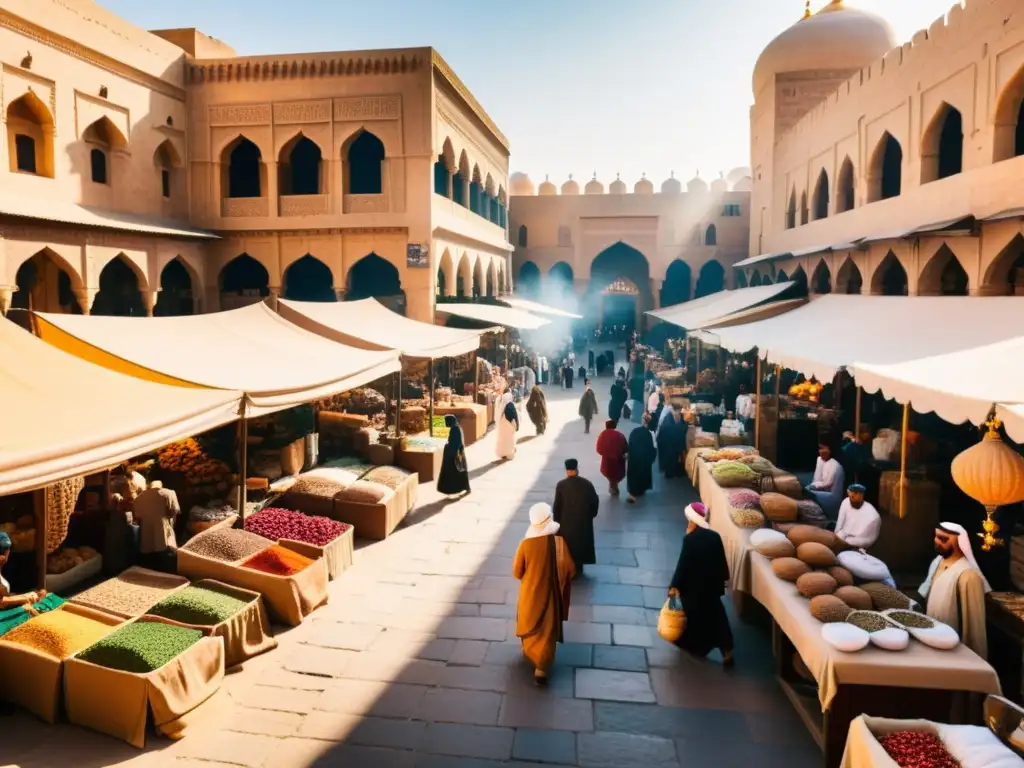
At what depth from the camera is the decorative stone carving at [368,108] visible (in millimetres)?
17688

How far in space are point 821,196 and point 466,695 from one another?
57.8 feet

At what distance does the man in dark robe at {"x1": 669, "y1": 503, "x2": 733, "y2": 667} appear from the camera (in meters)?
5.34

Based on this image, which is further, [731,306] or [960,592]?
[731,306]

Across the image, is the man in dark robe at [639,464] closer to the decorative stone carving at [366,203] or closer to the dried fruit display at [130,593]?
the dried fruit display at [130,593]

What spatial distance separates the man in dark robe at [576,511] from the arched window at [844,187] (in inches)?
515

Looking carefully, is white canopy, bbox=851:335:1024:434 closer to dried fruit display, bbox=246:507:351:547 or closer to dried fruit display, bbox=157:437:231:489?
dried fruit display, bbox=246:507:351:547

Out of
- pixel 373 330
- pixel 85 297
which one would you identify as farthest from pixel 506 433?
pixel 85 297

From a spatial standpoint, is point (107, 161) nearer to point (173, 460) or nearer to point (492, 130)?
point (173, 460)

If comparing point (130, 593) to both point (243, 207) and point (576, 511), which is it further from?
point (243, 207)

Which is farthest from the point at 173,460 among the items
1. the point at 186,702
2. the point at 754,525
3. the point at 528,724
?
the point at 754,525

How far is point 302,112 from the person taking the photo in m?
18.0

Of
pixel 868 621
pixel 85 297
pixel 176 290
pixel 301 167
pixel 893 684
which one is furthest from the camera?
pixel 301 167

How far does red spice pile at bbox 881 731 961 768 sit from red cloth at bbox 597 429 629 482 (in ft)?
20.3

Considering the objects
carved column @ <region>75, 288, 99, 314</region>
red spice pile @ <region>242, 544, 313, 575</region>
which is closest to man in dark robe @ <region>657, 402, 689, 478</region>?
red spice pile @ <region>242, 544, 313, 575</region>
